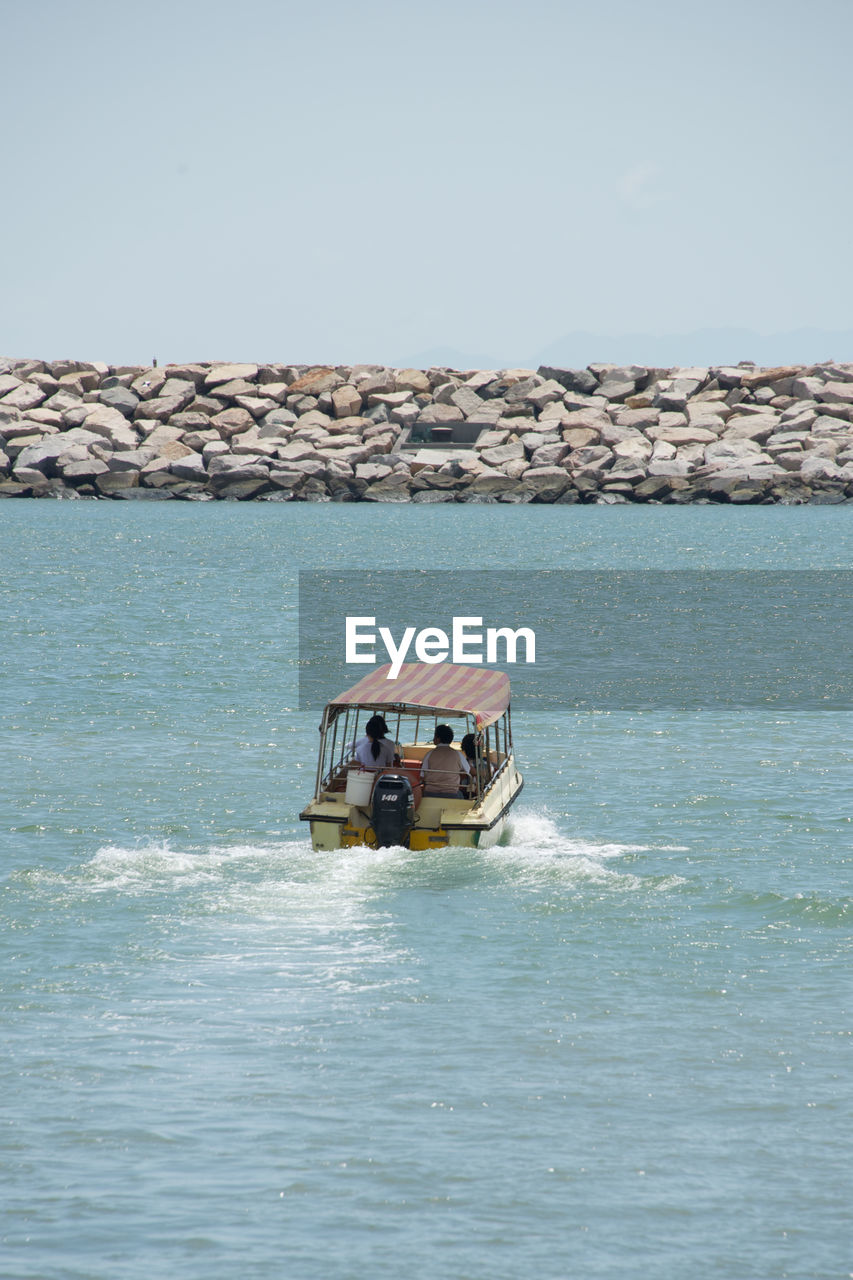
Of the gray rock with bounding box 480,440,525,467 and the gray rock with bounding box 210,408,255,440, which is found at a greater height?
the gray rock with bounding box 210,408,255,440

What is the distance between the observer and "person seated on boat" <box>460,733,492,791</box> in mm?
18484

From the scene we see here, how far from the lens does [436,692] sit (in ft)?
63.0

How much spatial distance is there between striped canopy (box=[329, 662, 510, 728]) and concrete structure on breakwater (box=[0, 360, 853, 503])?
7793cm

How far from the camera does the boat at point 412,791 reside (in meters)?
17.6

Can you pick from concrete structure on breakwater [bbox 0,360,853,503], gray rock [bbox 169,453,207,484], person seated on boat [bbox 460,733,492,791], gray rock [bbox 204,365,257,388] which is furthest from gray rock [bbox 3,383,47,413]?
person seated on boat [bbox 460,733,492,791]

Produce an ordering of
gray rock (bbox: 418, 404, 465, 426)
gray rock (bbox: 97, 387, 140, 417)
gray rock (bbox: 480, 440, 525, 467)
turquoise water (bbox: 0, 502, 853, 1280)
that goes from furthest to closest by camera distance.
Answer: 1. gray rock (bbox: 418, 404, 465, 426)
2. gray rock (bbox: 97, 387, 140, 417)
3. gray rock (bbox: 480, 440, 525, 467)
4. turquoise water (bbox: 0, 502, 853, 1280)

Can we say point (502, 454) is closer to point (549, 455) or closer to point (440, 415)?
point (549, 455)

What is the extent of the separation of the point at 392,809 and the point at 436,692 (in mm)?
2195

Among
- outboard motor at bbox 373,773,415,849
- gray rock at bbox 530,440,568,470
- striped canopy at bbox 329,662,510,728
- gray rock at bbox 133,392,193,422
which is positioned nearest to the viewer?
outboard motor at bbox 373,773,415,849

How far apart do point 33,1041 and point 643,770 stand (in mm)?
14265

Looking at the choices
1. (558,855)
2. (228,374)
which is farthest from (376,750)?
(228,374)

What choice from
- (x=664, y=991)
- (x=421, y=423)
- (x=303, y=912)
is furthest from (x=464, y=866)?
(x=421, y=423)

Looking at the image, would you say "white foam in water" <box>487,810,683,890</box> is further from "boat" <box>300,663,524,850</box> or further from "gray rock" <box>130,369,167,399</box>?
"gray rock" <box>130,369,167,399</box>

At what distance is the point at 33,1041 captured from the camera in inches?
487
